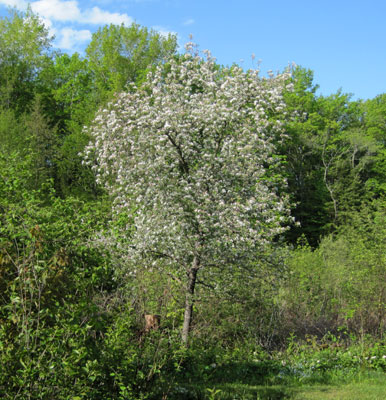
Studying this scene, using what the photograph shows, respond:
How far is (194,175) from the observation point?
7.83 m

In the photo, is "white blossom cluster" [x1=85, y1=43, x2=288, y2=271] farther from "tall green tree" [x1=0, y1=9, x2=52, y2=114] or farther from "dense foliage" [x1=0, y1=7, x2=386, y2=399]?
"tall green tree" [x1=0, y1=9, x2=52, y2=114]

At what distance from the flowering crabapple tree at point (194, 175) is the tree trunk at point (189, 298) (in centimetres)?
2

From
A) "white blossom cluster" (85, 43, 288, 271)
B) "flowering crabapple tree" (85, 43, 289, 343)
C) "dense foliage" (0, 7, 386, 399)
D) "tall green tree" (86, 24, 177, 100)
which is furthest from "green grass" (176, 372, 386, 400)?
"tall green tree" (86, 24, 177, 100)

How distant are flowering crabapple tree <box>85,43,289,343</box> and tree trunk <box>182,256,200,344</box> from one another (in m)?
0.02

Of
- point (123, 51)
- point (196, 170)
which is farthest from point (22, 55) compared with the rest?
point (196, 170)

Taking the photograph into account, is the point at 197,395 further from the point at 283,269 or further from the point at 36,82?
the point at 36,82

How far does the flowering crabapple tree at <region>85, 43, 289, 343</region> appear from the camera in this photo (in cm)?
759

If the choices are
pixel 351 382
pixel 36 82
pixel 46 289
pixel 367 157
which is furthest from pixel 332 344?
pixel 36 82

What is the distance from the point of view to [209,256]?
309 inches

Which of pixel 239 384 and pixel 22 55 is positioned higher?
pixel 22 55

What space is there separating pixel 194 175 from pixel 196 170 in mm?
298

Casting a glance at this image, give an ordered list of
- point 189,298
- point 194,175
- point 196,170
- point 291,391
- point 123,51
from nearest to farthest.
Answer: point 291,391
point 189,298
point 194,175
point 196,170
point 123,51

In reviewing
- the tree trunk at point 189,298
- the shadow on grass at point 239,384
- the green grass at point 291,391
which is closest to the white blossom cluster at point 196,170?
the tree trunk at point 189,298

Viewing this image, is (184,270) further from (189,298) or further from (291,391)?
(291,391)
